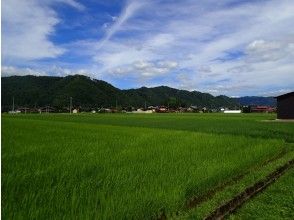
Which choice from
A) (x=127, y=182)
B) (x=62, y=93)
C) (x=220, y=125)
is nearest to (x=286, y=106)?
(x=220, y=125)

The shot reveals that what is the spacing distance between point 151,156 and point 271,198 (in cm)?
385

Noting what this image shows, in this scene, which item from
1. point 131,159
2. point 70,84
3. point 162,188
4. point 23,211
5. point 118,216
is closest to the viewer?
point 23,211

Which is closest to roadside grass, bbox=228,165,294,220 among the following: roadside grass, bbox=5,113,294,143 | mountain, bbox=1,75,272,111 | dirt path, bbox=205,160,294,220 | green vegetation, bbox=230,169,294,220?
green vegetation, bbox=230,169,294,220

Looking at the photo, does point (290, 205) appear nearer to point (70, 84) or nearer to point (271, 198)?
point (271, 198)

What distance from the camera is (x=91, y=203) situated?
595 centimetres

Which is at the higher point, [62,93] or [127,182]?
[62,93]

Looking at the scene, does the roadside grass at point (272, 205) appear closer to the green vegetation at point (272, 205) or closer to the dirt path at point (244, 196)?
the green vegetation at point (272, 205)

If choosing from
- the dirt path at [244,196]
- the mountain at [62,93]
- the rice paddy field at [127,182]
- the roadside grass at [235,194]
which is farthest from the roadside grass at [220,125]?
the mountain at [62,93]

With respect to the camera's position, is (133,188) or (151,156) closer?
(133,188)

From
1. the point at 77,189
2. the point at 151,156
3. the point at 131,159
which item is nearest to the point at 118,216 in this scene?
the point at 77,189

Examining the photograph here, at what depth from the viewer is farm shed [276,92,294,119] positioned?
168ft

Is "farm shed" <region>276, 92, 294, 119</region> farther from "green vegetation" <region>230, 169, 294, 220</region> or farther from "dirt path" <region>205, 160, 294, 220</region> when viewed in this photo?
"green vegetation" <region>230, 169, 294, 220</region>

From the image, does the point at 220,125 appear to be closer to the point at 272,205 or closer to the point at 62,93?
the point at 272,205

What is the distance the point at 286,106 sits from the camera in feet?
169
